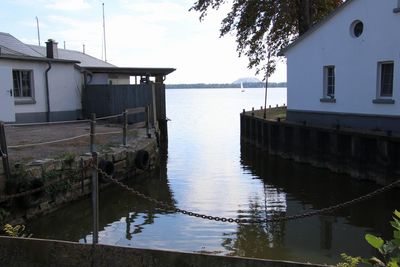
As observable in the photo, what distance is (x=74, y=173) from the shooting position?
36.8 feet

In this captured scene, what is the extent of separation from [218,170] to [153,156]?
3118mm

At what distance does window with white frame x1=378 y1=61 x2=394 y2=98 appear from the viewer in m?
16.9

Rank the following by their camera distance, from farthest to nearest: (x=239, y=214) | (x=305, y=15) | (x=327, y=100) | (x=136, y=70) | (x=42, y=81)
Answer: (x=305, y=15) < (x=136, y=70) < (x=42, y=81) < (x=327, y=100) < (x=239, y=214)

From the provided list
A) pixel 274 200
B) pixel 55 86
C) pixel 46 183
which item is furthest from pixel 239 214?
pixel 55 86

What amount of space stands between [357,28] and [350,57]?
1093 millimetres

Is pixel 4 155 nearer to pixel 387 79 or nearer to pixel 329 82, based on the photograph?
pixel 387 79

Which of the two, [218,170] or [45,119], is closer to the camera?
[218,170]

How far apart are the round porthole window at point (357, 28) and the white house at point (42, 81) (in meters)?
9.95

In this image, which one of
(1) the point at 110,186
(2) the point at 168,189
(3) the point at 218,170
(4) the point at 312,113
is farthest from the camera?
(4) the point at 312,113

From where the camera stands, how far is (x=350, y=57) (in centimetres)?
1853

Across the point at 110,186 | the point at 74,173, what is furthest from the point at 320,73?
the point at 74,173

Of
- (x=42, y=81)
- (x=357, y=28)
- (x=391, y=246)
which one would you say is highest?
(x=357, y=28)

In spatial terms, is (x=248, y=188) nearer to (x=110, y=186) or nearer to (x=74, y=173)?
(x=110, y=186)

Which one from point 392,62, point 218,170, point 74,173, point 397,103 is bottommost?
point 218,170
